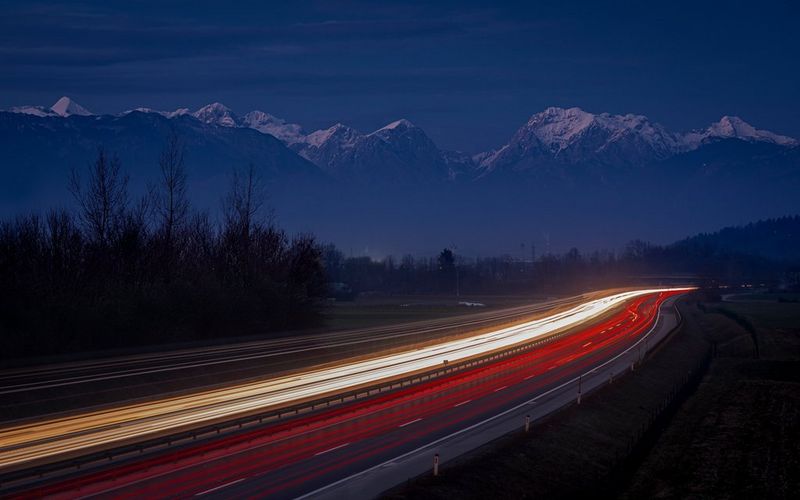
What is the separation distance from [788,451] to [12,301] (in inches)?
1480

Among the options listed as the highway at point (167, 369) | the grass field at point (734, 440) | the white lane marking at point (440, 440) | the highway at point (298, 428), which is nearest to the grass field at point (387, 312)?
the highway at point (167, 369)

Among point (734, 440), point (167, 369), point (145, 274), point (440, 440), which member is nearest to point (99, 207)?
point (145, 274)

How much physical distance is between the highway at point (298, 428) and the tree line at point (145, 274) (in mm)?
15292

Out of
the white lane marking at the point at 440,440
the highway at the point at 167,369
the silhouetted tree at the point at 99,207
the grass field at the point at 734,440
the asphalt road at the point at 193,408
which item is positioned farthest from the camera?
the silhouetted tree at the point at 99,207

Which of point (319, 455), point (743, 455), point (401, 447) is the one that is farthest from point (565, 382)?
point (319, 455)

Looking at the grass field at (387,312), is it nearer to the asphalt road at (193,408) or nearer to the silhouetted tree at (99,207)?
the silhouetted tree at (99,207)

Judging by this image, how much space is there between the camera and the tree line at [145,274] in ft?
159

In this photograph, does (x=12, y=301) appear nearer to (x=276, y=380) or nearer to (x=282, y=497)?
(x=276, y=380)

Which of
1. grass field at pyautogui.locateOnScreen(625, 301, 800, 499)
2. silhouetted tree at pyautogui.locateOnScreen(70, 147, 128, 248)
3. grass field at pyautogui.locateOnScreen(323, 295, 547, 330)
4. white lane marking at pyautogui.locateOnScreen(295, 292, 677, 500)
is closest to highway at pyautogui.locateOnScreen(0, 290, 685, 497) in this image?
white lane marking at pyautogui.locateOnScreen(295, 292, 677, 500)

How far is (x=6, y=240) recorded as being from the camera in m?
57.3

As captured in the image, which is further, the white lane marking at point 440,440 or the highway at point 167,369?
the highway at point 167,369

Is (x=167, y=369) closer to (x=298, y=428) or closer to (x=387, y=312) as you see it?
(x=298, y=428)

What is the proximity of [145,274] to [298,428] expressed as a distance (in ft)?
132

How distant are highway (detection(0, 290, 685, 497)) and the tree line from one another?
50.2 feet
